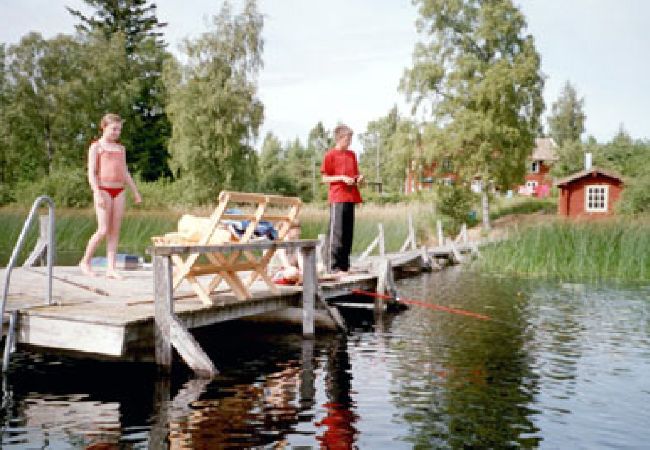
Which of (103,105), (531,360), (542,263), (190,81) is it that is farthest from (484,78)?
(531,360)

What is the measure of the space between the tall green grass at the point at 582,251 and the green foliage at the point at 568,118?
68.4 metres

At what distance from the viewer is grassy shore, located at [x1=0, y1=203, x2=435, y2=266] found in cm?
1983

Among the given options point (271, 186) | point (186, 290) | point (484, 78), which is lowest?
point (186, 290)

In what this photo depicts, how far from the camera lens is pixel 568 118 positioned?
8338 cm

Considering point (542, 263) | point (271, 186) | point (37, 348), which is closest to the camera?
point (37, 348)

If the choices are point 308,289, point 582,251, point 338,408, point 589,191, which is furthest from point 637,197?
point 338,408

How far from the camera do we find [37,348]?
6539mm

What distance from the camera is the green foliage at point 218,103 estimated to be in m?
39.0

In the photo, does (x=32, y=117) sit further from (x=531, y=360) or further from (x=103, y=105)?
(x=531, y=360)

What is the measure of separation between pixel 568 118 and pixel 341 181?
263 ft

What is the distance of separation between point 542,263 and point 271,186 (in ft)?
137

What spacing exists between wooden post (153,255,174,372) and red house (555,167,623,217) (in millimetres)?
36693

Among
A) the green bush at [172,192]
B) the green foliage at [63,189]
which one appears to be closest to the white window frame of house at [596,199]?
the green bush at [172,192]

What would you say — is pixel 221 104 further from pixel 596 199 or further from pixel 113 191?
pixel 113 191
